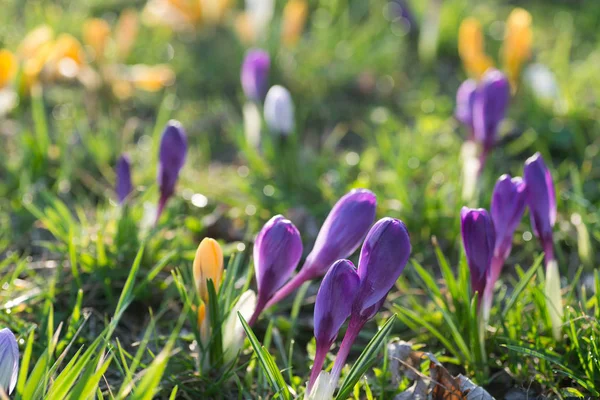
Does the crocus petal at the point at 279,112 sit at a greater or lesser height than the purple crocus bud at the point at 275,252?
greater

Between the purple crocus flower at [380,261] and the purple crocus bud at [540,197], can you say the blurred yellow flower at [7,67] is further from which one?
the purple crocus bud at [540,197]

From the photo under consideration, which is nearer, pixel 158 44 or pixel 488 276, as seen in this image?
pixel 488 276

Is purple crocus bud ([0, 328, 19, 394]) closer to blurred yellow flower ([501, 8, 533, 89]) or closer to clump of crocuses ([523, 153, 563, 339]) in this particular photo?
clump of crocuses ([523, 153, 563, 339])

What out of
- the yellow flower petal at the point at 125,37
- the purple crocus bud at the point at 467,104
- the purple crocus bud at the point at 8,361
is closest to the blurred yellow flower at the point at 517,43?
the purple crocus bud at the point at 467,104

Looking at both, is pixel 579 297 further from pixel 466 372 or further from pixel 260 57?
pixel 260 57

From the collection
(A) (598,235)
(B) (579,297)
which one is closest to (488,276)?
(B) (579,297)

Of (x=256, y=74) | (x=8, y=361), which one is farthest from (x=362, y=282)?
(x=256, y=74)

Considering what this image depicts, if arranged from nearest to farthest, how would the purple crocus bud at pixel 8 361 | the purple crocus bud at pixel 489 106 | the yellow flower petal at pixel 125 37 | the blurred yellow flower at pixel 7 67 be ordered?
1. the purple crocus bud at pixel 8 361
2. the purple crocus bud at pixel 489 106
3. the blurred yellow flower at pixel 7 67
4. the yellow flower petal at pixel 125 37

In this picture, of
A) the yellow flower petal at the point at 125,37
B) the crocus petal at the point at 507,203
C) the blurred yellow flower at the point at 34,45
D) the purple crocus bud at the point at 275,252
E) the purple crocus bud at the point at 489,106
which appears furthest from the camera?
the yellow flower petal at the point at 125,37
